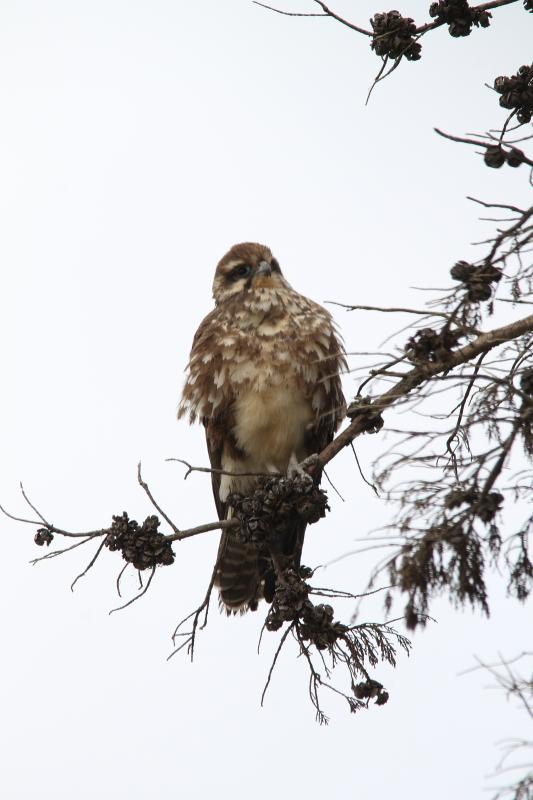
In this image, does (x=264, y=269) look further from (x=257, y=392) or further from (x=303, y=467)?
(x=303, y=467)

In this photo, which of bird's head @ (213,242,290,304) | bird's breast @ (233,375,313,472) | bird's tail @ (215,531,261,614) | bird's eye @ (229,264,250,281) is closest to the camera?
bird's breast @ (233,375,313,472)

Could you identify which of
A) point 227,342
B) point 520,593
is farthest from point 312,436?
point 520,593

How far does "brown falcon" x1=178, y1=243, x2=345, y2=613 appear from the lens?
206 inches

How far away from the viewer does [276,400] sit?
5215 mm

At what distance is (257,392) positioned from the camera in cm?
521

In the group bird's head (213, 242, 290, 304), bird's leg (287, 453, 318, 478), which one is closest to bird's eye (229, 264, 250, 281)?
bird's head (213, 242, 290, 304)

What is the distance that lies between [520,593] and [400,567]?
1.11 feet

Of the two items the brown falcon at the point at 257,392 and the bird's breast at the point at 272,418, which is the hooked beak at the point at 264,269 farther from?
the bird's breast at the point at 272,418

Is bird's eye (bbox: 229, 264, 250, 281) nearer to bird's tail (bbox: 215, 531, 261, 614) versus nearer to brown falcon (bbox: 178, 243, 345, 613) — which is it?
brown falcon (bbox: 178, 243, 345, 613)

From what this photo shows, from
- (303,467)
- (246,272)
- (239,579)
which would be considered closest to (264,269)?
(246,272)

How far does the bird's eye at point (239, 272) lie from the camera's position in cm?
596

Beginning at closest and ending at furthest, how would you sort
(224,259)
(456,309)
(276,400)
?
(456,309) → (276,400) → (224,259)

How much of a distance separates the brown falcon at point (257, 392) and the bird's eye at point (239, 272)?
191 millimetres

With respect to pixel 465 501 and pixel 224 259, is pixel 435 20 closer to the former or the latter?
pixel 465 501
